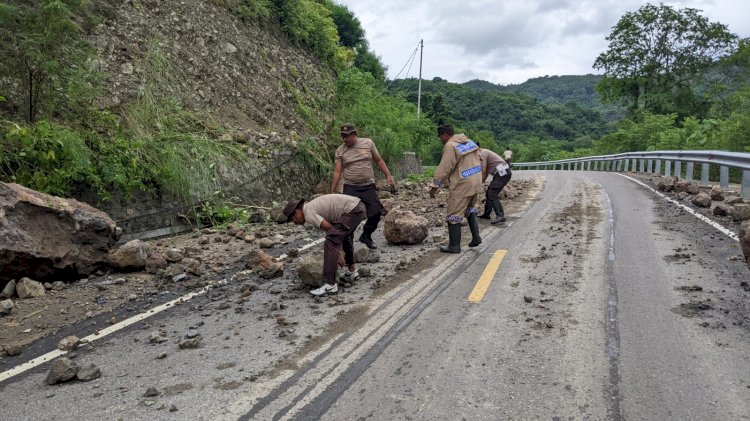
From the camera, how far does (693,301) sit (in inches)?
181

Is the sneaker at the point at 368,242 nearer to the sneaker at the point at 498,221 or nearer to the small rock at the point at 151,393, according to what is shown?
the sneaker at the point at 498,221

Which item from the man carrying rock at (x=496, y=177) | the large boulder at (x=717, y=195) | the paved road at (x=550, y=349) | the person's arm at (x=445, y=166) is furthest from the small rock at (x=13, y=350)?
the large boulder at (x=717, y=195)

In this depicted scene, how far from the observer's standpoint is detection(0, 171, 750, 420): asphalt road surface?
3.00 meters

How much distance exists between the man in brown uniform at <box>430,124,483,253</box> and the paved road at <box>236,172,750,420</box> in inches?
26.6

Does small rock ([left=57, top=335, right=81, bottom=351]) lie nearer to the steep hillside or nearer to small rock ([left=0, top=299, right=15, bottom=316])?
small rock ([left=0, top=299, right=15, bottom=316])

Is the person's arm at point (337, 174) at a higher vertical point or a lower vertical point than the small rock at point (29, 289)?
higher

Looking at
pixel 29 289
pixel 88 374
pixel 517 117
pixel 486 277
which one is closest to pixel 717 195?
pixel 486 277

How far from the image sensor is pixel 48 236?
19.3ft

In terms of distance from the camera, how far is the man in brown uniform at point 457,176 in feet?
22.8

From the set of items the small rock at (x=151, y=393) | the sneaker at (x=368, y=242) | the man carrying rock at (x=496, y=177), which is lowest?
the small rock at (x=151, y=393)

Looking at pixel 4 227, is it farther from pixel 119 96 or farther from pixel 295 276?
pixel 119 96

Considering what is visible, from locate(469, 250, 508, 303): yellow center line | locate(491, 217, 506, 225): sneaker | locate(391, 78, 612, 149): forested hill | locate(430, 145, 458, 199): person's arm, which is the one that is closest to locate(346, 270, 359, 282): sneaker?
locate(469, 250, 508, 303): yellow center line

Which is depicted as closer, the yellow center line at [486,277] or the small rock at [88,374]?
the small rock at [88,374]

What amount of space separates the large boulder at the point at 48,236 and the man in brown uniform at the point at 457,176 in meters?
4.42
